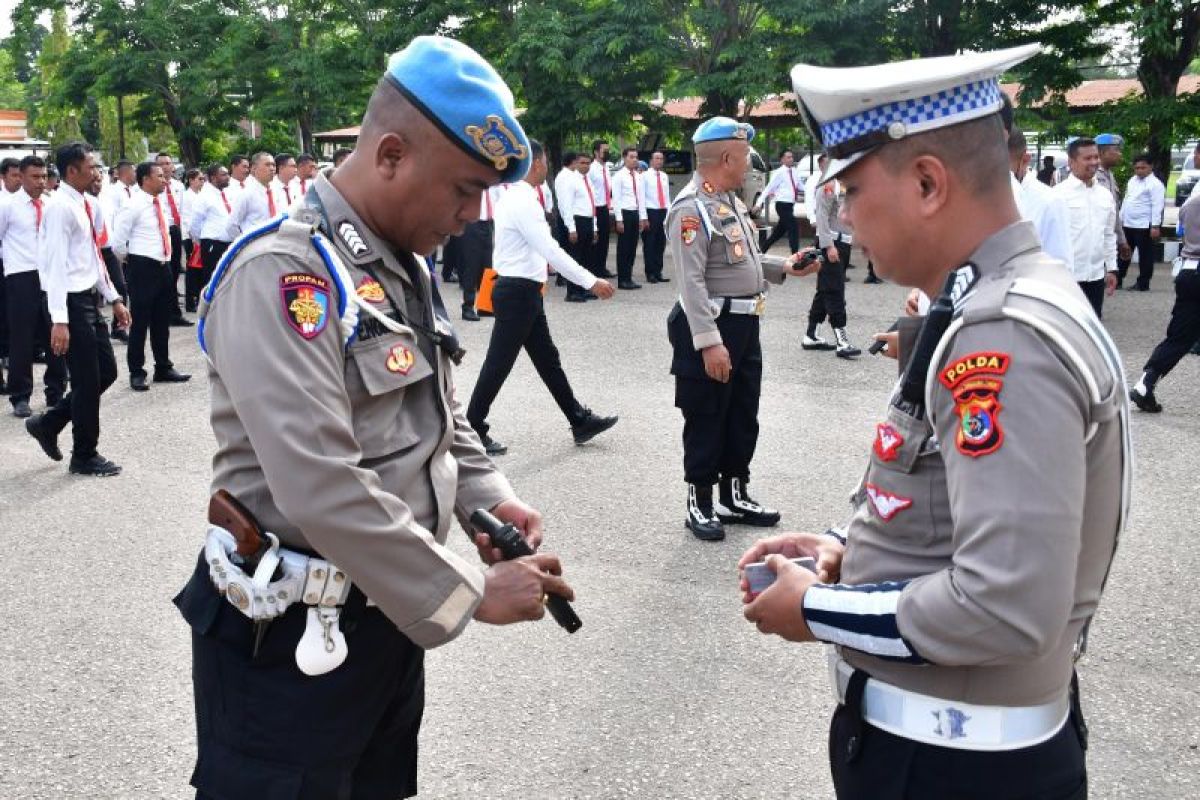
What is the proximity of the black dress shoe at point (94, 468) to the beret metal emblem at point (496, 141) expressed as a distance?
5578 mm

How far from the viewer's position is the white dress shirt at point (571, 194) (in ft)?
51.8

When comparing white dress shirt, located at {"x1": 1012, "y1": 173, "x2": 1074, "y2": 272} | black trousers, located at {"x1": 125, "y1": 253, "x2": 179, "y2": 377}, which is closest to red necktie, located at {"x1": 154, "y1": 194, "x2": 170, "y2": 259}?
black trousers, located at {"x1": 125, "y1": 253, "x2": 179, "y2": 377}

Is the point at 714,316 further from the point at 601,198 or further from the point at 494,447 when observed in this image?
the point at 601,198

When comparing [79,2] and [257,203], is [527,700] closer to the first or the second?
[257,203]

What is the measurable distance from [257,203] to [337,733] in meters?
11.5

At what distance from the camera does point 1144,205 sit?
14.8 m

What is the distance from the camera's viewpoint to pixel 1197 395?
8.34m

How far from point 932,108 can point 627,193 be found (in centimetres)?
1524

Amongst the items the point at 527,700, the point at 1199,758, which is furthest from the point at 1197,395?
the point at 527,700

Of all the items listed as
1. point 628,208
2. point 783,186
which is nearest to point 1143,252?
point 783,186

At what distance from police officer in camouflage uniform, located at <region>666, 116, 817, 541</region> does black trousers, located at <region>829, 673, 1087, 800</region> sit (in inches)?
138

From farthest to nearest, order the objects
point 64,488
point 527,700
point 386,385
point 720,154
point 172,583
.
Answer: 1. point 64,488
2. point 720,154
3. point 172,583
4. point 527,700
5. point 386,385

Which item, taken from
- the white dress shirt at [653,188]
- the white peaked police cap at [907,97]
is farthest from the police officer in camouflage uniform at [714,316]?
the white dress shirt at [653,188]

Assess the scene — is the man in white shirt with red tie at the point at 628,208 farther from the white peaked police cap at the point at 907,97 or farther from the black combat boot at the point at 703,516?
the white peaked police cap at the point at 907,97
